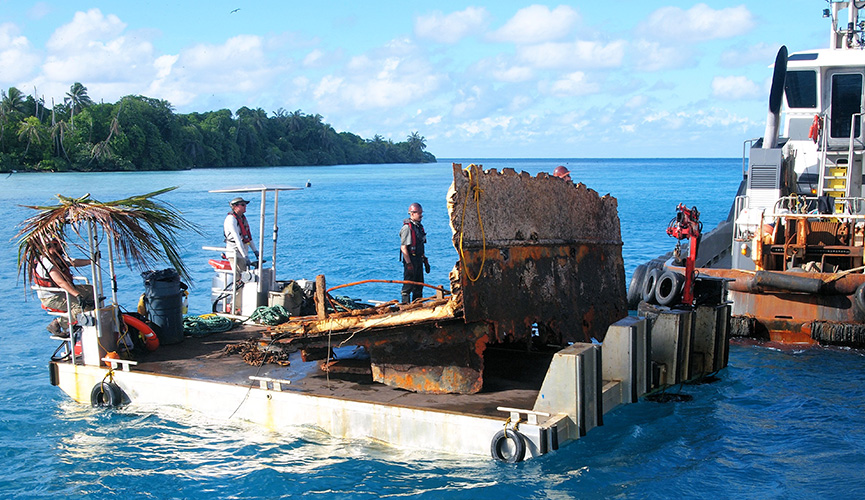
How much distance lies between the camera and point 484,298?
817 cm

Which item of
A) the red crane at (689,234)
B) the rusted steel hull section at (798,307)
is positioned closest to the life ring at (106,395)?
the red crane at (689,234)

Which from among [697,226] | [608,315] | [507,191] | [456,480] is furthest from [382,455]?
[697,226]

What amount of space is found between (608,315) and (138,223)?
6344 mm

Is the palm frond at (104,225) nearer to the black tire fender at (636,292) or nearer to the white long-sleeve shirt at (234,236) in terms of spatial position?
the white long-sleeve shirt at (234,236)

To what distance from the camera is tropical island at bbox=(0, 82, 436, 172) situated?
96.2 m

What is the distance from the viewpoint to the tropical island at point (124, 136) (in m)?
96.2

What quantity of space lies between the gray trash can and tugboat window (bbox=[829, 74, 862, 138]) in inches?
549

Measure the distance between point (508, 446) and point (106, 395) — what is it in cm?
528

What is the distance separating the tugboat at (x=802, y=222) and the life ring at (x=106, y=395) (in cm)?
713

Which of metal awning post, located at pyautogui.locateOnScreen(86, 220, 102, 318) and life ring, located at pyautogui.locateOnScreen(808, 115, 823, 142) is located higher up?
life ring, located at pyautogui.locateOnScreen(808, 115, 823, 142)

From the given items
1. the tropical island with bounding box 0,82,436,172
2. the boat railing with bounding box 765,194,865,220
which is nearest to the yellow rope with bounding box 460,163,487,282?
the boat railing with bounding box 765,194,865,220

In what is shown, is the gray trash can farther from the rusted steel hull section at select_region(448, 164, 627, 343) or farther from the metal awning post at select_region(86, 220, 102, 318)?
the rusted steel hull section at select_region(448, 164, 627, 343)

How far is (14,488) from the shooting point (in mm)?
8570

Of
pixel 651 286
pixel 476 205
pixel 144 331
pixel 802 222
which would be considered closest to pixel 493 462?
pixel 476 205
